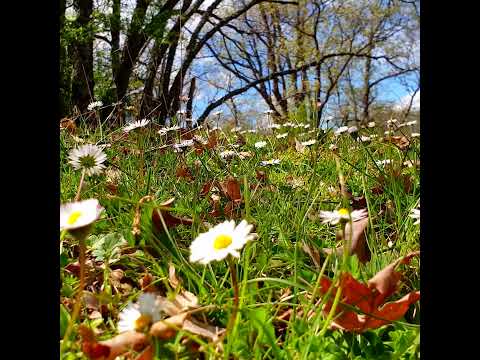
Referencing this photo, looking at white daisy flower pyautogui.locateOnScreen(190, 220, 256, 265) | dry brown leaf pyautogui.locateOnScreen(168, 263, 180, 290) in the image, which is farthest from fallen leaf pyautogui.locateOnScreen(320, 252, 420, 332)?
dry brown leaf pyautogui.locateOnScreen(168, 263, 180, 290)

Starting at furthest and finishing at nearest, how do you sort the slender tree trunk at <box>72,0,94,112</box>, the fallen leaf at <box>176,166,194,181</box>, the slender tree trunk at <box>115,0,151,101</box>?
the slender tree trunk at <box>115,0,151,101</box> < the slender tree trunk at <box>72,0,94,112</box> < the fallen leaf at <box>176,166,194,181</box>

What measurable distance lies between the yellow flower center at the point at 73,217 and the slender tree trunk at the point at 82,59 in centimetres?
710

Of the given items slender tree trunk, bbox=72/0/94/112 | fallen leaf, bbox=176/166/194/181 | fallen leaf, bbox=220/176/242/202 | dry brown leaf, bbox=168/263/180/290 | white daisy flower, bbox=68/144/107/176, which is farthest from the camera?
slender tree trunk, bbox=72/0/94/112

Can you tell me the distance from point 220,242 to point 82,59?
791 cm

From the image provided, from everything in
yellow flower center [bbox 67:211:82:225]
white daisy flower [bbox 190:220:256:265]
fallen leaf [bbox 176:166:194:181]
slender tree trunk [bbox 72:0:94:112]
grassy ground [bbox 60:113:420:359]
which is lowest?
grassy ground [bbox 60:113:420:359]

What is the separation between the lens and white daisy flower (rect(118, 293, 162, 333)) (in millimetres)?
481

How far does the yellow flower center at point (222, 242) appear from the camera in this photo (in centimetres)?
55

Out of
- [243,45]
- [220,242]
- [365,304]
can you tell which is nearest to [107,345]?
[220,242]

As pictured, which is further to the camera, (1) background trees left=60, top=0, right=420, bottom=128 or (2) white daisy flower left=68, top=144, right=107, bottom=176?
(1) background trees left=60, top=0, right=420, bottom=128

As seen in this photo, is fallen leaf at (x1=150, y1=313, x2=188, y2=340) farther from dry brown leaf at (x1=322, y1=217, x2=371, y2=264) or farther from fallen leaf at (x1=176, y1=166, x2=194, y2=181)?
fallen leaf at (x1=176, y1=166, x2=194, y2=181)

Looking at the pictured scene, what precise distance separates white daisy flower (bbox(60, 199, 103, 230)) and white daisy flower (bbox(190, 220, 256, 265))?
0.11m

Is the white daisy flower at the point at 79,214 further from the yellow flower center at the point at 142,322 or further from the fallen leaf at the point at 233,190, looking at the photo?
the fallen leaf at the point at 233,190
